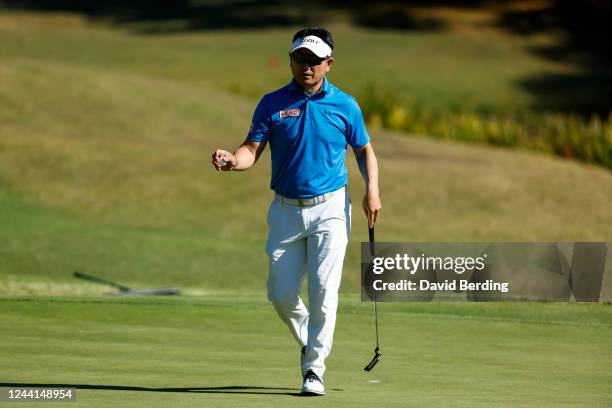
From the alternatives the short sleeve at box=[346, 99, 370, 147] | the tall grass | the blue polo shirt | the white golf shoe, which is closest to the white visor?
the blue polo shirt

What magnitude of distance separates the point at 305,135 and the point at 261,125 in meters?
0.26

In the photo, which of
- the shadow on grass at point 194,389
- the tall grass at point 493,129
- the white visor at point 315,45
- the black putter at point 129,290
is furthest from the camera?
the tall grass at point 493,129

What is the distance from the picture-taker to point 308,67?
25.1ft

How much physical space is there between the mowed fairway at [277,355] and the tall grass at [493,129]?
1571 cm

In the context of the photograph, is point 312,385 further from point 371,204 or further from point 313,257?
point 371,204

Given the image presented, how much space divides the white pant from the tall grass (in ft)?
69.4

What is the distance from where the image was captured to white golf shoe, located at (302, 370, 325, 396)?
24.1 ft

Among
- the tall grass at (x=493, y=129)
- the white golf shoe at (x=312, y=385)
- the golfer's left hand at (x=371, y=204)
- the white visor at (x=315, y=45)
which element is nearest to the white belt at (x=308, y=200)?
the golfer's left hand at (x=371, y=204)

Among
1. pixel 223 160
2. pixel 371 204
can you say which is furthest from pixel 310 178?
pixel 223 160

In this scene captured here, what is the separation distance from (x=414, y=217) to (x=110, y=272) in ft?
19.7

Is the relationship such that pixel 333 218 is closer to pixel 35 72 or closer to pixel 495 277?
pixel 495 277

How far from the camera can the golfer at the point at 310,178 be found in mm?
7660

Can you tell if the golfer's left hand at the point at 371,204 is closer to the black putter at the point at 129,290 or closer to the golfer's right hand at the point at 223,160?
the golfer's right hand at the point at 223,160

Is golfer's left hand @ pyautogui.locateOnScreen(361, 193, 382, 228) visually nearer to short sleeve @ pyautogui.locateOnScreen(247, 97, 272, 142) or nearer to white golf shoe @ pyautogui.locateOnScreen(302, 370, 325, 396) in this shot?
short sleeve @ pyautogui.locateOnScreen(247, 97, 272, 142)
